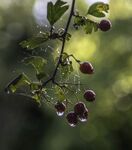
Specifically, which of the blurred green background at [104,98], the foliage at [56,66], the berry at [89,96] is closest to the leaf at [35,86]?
the foliage at [56,66]

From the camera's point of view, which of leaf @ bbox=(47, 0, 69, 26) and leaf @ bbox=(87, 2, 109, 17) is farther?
leaf @ bbox=(87, 2, 109, 17)

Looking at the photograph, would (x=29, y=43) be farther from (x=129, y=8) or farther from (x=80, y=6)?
(x=80, y=6)

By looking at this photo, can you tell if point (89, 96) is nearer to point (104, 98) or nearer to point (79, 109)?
point (79, 109)

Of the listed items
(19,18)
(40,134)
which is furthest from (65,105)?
(19,18)

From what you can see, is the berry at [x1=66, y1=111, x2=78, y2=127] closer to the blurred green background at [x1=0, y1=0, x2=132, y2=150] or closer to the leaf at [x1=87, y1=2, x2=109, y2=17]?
the leaf at [x1=87, y1=2, x2=109, y2=17]

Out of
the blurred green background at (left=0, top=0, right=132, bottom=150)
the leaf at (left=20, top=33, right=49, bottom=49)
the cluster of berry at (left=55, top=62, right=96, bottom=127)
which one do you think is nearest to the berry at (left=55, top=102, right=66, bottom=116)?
the cluster of berry at (left=55, top=62, right=96, bottom=127)

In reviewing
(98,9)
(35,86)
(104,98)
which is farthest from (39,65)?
(104,98)

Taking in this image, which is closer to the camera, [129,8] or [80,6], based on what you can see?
[129,8]
